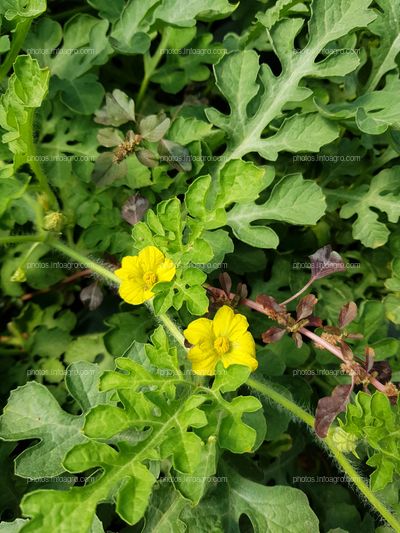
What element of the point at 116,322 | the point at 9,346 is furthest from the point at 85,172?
the point at 9,346

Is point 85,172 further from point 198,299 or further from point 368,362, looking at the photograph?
point 368,362

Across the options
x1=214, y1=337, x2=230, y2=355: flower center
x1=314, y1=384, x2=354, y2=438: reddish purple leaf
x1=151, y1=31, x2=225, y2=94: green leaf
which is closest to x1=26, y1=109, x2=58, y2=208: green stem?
x1=151, y1=31, x2=225, y2=94: green leaf

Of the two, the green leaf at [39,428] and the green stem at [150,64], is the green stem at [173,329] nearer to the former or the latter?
the green leaf at [39,428]

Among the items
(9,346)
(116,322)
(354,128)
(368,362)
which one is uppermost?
(354,128)

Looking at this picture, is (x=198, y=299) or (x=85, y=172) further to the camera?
(x=85, y=172)

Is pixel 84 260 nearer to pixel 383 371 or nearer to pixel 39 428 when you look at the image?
pixel 39 428

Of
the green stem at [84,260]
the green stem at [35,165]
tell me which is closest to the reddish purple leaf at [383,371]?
the green stem at [84,260]
